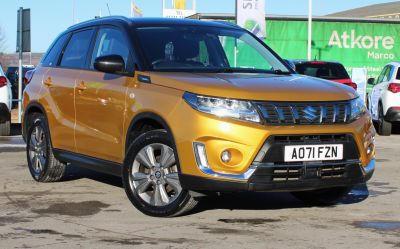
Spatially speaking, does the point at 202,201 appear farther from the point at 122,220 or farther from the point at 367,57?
the point at 367,57

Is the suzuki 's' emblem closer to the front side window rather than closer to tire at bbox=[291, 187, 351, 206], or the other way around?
tire at bbox=[291, 187, 351, 206]

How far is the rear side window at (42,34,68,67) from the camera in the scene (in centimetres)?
778

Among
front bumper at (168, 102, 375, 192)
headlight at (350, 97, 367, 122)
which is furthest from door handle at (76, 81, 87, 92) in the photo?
headlight at (350, 97, 367, 122)

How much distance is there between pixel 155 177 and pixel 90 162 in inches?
45.2

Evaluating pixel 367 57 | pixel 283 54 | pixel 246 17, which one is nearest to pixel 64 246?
pixel 246 17

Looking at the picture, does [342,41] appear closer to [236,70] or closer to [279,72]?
[279,72]

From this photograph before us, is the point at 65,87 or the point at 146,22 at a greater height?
the point at 146,22

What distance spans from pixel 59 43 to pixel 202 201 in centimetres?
260

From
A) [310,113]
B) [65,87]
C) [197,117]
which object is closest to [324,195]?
[310,113]

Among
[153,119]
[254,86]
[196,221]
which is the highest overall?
[254,86]

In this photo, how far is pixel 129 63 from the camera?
20.7 ft

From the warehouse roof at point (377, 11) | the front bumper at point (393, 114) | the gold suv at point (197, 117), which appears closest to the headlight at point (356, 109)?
the gold suv at point (197, 117)

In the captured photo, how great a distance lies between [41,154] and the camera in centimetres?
782

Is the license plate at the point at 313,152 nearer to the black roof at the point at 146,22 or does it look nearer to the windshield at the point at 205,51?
the windshield at the point at 205,51
